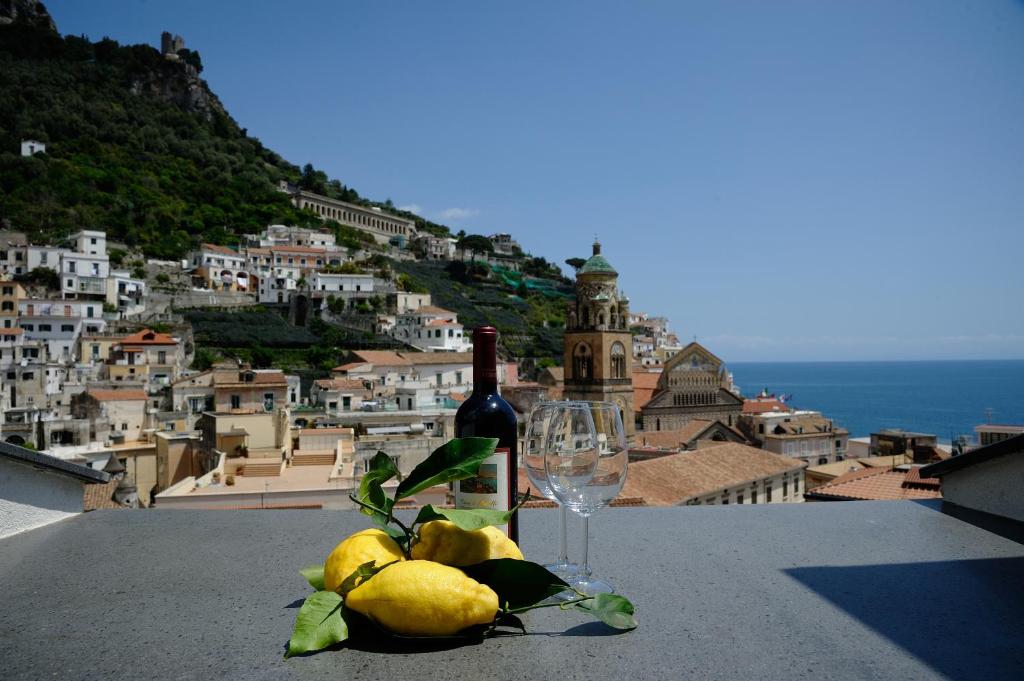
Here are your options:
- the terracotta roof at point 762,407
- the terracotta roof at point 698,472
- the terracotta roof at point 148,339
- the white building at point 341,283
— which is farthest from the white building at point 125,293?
the terracotta roof at point 698,472

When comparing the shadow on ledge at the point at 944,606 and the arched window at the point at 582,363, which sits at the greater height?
the arched window at the point at 582,363

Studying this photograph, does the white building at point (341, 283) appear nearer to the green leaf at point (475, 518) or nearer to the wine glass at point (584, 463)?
the wine glass at point (584, 463)

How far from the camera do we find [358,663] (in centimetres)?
103

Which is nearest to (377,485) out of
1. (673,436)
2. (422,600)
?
(422,600)

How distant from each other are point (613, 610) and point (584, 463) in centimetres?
33

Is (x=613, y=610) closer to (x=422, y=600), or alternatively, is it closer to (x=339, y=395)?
(x=422, y=600)

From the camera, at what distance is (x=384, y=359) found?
39469 mm

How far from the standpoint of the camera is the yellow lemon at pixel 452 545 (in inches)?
45.3

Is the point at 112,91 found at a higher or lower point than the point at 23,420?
higher

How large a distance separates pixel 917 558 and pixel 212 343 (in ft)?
149

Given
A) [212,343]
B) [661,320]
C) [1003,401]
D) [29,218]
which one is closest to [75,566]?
[212,343]

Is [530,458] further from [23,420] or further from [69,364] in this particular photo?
[69,364]

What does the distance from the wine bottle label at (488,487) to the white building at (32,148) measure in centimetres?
7153

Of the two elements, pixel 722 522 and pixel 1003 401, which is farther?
pixel 1003 401
